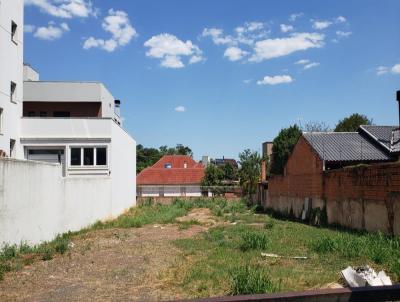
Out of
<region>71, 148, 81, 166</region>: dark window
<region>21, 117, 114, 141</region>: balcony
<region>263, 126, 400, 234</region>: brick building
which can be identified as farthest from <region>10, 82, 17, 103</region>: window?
<region>263, 126, 400, 234</region>: brick building

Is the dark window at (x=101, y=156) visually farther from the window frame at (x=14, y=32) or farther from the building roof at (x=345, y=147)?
the building roof at (x=345, y=147)

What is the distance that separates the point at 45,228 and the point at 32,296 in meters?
7.50

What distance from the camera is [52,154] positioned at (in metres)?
27.4

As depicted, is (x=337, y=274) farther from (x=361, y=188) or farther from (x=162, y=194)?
(x=162, y=194)

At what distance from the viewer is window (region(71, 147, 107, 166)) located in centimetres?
2744

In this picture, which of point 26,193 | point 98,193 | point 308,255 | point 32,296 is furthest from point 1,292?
point 98,193

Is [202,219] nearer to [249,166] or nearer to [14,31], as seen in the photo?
[14,31]

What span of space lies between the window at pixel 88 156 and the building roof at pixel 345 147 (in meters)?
12.1

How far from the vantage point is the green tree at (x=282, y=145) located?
5503 cm

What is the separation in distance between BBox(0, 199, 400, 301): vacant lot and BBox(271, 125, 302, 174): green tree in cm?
3936

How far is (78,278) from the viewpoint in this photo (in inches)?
390

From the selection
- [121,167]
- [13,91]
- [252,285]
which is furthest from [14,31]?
[252,285]

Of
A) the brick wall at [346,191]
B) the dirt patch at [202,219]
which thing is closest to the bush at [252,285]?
the brick wall at [346,191]

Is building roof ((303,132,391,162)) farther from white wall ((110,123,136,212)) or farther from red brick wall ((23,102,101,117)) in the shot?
red brick wall ((23,102,101,117))
